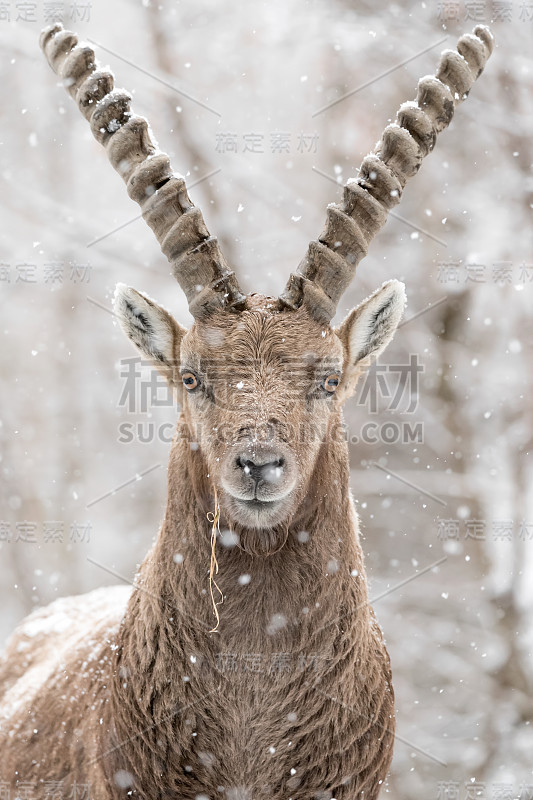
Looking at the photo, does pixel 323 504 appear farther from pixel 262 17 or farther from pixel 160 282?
pixel 262 17

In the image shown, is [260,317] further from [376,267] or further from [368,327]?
[376,267]

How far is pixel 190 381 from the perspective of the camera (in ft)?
13.9

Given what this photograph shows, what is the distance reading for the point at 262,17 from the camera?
14.0m

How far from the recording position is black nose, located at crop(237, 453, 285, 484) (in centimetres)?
359

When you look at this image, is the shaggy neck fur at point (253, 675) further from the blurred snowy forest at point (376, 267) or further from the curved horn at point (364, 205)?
the blurred snowy forest at point (376, 267)

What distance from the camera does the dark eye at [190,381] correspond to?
4203mm

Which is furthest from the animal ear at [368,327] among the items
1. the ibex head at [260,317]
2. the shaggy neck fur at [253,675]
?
the shaggy neck fur at [253,675]

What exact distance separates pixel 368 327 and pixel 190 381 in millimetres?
1167

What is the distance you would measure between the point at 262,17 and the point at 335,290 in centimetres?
1137

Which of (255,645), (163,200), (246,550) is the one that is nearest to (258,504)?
(246,550)

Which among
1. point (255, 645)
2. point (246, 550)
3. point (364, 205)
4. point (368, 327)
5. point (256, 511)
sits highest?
point (364, 205)

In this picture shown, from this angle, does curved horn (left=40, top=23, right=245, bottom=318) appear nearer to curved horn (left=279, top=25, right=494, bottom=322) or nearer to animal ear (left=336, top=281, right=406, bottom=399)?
curved horn (left=279, top=25, right=494, bottom=322)

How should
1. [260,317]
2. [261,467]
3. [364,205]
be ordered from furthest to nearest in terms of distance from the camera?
[364,205], [260,317], [261,467]

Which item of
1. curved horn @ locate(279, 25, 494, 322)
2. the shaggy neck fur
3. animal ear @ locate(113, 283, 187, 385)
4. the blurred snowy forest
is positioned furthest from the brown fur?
the blurred snowy forest
